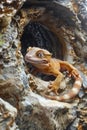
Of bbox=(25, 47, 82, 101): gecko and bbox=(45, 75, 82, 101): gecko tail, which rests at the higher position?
bbox=(25, 47, 82, 101): gecko

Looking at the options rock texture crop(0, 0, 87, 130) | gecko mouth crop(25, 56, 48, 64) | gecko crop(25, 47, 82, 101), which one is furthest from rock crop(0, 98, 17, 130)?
gecko mouth crop(25, 56, 48, 64)

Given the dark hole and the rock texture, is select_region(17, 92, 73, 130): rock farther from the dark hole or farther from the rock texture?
the dark hole

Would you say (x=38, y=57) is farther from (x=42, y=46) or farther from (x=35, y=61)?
(x=42, y=46)

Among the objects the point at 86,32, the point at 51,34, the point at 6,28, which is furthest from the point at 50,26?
the point at 6,28

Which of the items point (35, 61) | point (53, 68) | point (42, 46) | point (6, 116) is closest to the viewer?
point (6, 116)

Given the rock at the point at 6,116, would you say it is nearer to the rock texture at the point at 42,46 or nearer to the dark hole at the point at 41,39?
the rock texture at the point at 42,46

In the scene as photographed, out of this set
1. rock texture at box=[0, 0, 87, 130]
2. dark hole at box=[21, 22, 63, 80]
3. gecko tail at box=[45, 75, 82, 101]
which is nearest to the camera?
rock texture at box=[0, 0, 87, 130]

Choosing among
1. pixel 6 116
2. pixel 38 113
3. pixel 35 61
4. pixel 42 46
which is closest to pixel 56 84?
pixel 35 61
